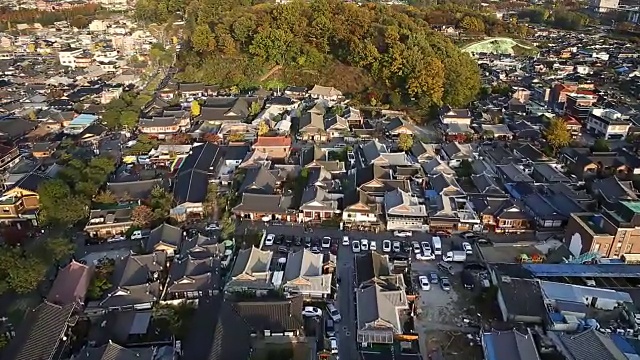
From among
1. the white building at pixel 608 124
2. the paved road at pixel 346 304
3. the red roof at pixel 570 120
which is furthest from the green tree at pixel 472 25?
the paved road at pixel 346 304

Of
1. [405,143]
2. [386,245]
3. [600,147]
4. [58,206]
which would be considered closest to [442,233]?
[386,245]

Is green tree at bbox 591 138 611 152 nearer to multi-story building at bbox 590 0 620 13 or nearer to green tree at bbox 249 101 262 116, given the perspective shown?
green tree at bbox 249 101 262 116

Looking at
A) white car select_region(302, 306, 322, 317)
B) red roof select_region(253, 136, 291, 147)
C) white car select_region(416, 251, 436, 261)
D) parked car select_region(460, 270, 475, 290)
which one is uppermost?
red roof select_region(253, 136, 291, 147)

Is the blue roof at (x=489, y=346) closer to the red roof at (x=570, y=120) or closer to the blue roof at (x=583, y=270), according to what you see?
the blue roof at (x=583, y=270)

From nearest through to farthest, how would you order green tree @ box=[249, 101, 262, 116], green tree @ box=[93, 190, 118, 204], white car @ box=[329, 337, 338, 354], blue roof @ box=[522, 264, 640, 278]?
white car @ box=[329, 337, 338, 354], blue roof @ box=[522, 264, 640, 278], green tree @ box=[93, 190, 118, 204], green tree @ box=[249, 101, 262, 116]

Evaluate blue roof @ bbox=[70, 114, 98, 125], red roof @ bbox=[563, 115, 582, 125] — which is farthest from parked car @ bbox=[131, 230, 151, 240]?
red roof @ bbox=[563, 115, 582, 125]

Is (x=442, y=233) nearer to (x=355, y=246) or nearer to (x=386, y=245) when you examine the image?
(x=386, y=245)
